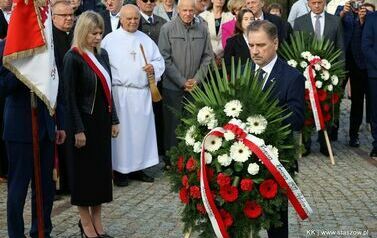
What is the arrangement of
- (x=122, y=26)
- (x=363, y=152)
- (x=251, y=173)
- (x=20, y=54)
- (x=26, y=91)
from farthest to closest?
(x=363, y=152) < (x=122, y=26) < (x=26, y=91) < (x=20, y=54) < (x=251, y=173)

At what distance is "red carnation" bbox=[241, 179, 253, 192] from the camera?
227 inches

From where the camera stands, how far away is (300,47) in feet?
40.2

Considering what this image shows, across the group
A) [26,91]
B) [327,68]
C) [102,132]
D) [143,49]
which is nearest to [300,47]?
[327,68]

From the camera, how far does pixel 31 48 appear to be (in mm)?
6637

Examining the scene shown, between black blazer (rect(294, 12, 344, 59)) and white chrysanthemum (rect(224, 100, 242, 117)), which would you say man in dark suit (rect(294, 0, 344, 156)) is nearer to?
black blazer (rect(294, 12, 344, 59))

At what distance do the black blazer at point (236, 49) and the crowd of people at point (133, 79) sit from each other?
16 mm

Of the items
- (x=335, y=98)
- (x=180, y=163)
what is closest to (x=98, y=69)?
(x=180, y=163)

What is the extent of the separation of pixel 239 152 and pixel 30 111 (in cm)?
206

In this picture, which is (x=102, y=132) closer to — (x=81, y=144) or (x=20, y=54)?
(x=81, y=144)

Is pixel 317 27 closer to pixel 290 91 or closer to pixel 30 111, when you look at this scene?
pixel 30 111

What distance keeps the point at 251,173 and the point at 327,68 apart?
6644 millimetres

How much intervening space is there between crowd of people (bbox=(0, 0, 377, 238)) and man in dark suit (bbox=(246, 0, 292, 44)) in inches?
0.8

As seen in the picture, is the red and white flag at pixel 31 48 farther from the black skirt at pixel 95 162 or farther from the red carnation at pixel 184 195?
the red carnation at pixel 184 195

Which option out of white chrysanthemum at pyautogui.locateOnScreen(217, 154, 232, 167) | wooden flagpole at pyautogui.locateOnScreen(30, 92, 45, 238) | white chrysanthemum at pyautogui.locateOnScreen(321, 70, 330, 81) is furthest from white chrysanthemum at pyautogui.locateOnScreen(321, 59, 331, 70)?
white chrysanthemum at pyautogui.locateOnScreen(217, 154, 232, 167)
